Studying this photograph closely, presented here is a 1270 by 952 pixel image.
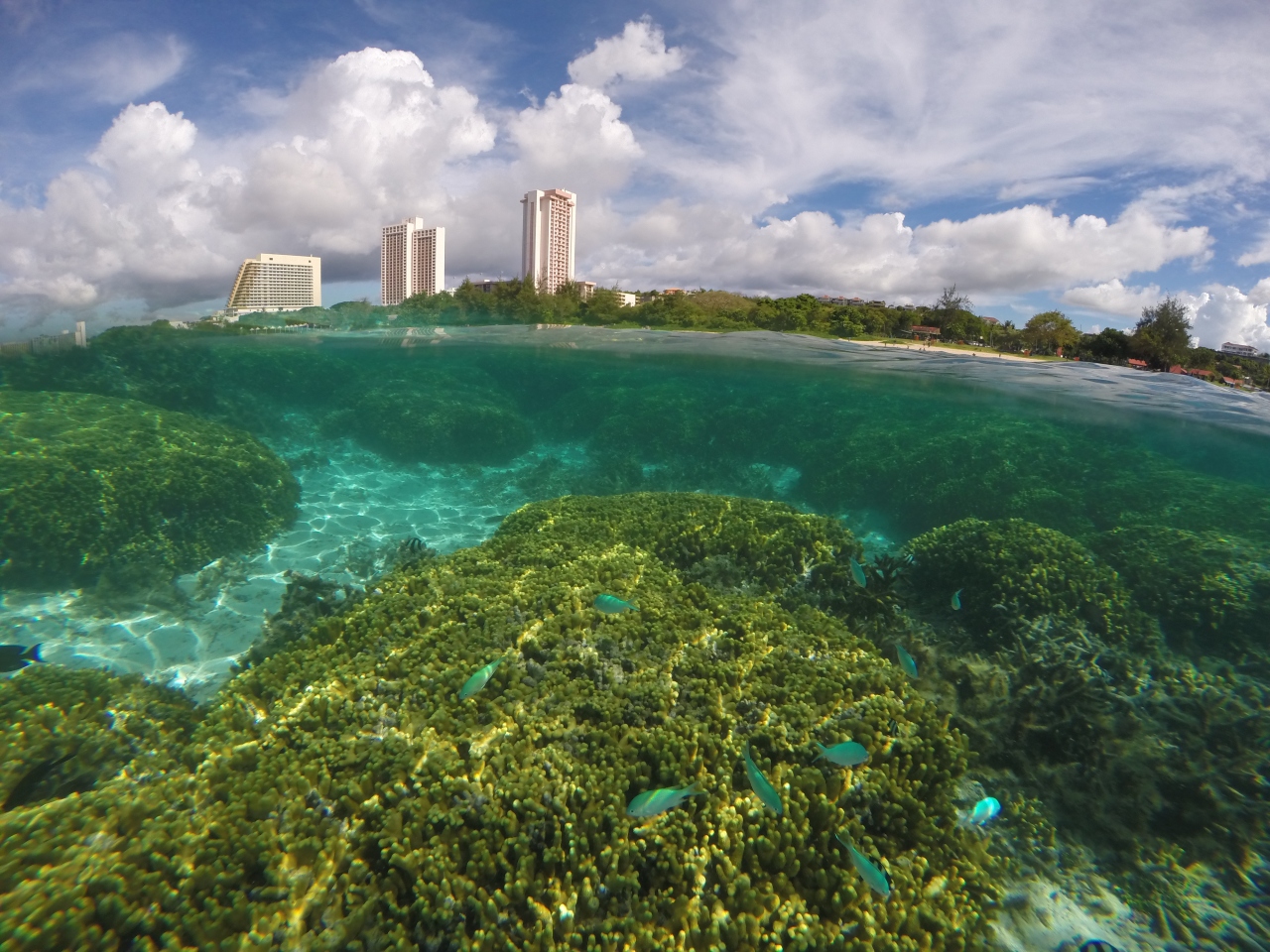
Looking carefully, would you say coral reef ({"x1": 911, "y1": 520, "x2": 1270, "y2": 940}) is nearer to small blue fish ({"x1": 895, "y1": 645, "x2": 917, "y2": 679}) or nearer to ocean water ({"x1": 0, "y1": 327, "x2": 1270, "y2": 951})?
ocean water ({"x1": 0, "y1": 327, "x2": 1270, "y2": 951})

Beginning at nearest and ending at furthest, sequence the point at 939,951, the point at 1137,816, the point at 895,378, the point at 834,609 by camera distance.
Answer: the point at 939,951, the point at 1137,816, the point at 834,609, the point at 895,378

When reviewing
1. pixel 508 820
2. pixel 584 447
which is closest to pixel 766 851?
pixel 508 820

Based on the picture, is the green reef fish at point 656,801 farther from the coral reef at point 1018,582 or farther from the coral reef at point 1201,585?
the coral reef at point 1201,585

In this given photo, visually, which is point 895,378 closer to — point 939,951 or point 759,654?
point 759,654

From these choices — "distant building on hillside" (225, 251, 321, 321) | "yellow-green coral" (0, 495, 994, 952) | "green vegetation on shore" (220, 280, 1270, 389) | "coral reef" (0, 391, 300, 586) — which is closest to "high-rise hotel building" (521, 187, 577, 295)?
"green vegetation on shore" (220, 280, 1270, 389)

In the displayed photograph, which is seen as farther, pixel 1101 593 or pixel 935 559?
pixel 935 559

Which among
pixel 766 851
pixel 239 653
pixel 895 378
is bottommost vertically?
pixel 239 653

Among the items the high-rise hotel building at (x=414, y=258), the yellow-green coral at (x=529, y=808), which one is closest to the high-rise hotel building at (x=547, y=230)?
the high-rise hotel building at (x=414, y=258)
